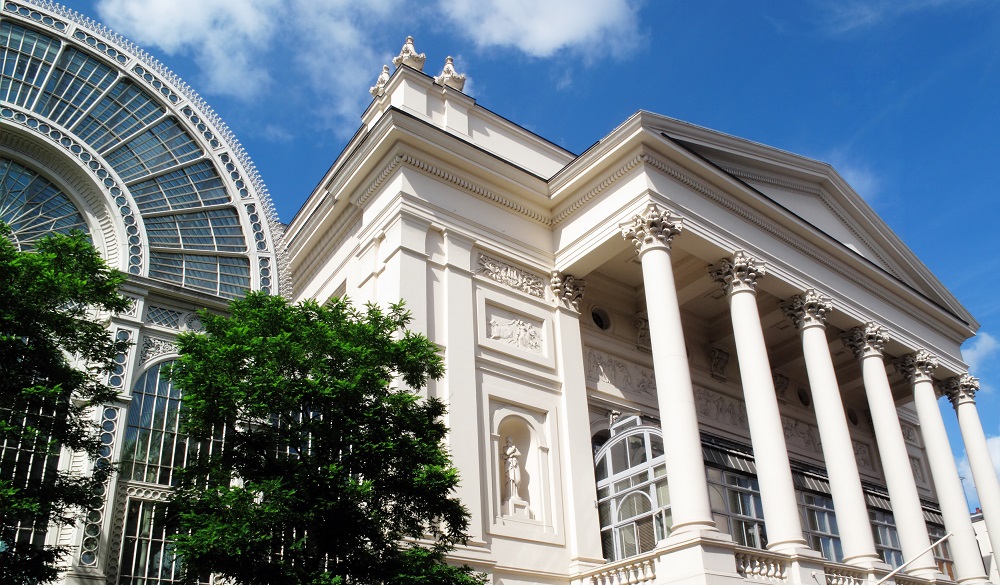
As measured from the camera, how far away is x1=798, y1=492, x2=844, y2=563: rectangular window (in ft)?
67.9

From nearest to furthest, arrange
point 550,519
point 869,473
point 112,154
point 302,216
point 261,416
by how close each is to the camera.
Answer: point 261,416
point 550,519
point 112,154
point 302,216
point 869,473

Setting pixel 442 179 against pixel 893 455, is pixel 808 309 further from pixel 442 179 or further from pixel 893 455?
pixel 442 179

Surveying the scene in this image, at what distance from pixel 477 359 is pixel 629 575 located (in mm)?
5403

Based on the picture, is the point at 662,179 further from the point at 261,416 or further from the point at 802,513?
the point at 261,416

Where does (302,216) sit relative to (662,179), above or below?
above

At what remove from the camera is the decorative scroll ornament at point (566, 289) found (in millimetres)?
21156

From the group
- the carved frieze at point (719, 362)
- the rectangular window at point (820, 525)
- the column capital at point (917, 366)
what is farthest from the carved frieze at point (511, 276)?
the column capital at point (917, 366)

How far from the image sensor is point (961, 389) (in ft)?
89.0

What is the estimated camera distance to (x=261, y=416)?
39.7 feet

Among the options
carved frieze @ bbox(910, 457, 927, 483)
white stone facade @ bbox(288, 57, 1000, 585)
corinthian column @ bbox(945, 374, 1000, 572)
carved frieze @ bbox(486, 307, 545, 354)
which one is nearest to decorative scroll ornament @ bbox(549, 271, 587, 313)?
white stone facade @ bbox(288, 57, 1000, 585)

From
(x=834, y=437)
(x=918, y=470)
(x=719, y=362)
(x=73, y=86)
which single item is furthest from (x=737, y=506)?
(x=73, y=86)

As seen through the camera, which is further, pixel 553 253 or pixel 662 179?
pixel 553 253

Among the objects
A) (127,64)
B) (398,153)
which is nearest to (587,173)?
(398,153)

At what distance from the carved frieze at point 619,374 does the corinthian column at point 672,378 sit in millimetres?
3809
